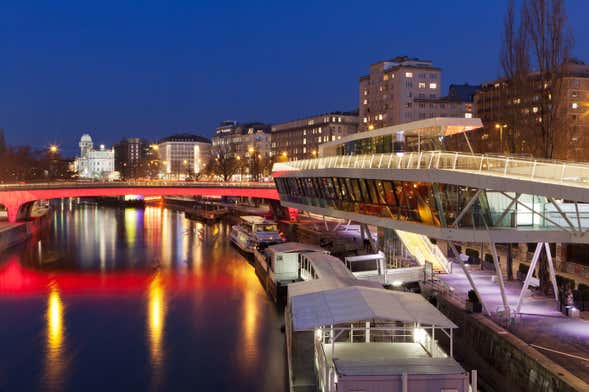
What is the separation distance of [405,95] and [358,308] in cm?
10333

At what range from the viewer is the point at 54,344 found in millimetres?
29328

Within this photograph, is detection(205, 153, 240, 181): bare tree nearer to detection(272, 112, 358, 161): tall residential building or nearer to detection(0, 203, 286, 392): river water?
detection(272, 112, 358, 161): tall residential building

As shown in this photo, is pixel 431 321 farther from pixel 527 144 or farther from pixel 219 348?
pixel 527 144

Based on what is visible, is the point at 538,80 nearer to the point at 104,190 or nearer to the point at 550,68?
the point at 550,68

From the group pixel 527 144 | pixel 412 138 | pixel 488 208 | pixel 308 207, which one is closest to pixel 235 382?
pixel 488 208

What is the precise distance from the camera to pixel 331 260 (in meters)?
34.2

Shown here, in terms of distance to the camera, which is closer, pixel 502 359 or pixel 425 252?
pixel 502 359

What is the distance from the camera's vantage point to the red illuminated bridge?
7049cm

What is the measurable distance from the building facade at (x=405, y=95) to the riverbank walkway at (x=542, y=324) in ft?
Result: 291

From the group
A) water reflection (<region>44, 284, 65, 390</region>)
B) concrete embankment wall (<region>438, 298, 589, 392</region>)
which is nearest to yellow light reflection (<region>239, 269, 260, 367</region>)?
water reflection (<region>44, 284, 65, 390</region>)

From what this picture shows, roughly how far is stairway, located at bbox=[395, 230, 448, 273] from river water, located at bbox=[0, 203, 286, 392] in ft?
28.9

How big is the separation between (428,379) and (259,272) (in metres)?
31.0

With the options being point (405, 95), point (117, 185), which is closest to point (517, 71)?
point (117, 185)

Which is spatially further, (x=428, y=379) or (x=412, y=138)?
(x=412, y=138)
